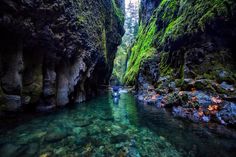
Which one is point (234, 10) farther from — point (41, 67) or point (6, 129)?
point (6, 129)

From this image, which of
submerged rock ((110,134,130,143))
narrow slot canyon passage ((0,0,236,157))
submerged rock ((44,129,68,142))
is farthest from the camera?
submerged rock ((110,134,130,143))

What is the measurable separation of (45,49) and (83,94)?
29.2 ft

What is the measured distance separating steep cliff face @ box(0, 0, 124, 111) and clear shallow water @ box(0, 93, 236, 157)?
2.46 meters

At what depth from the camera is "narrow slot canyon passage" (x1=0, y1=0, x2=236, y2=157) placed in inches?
275

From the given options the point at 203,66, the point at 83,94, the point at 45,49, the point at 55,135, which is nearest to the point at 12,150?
the point at 55,135

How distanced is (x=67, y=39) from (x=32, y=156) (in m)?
9.74

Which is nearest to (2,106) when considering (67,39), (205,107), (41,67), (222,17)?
(41,67)

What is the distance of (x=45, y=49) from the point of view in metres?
12.4

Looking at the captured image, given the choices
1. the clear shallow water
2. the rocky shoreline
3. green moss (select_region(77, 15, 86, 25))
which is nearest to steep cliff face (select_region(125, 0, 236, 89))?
the rocky shoreline

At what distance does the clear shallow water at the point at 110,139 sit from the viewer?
6238mm

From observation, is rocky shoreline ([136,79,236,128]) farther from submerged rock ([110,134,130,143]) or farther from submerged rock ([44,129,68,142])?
submerged rock ([44,129,68,142])

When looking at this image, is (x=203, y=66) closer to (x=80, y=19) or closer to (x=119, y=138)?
(x=119, y=138)

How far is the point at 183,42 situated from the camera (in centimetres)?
1748

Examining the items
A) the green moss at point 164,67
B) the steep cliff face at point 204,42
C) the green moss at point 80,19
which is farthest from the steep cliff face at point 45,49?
the steep cliff face at point 204,42
